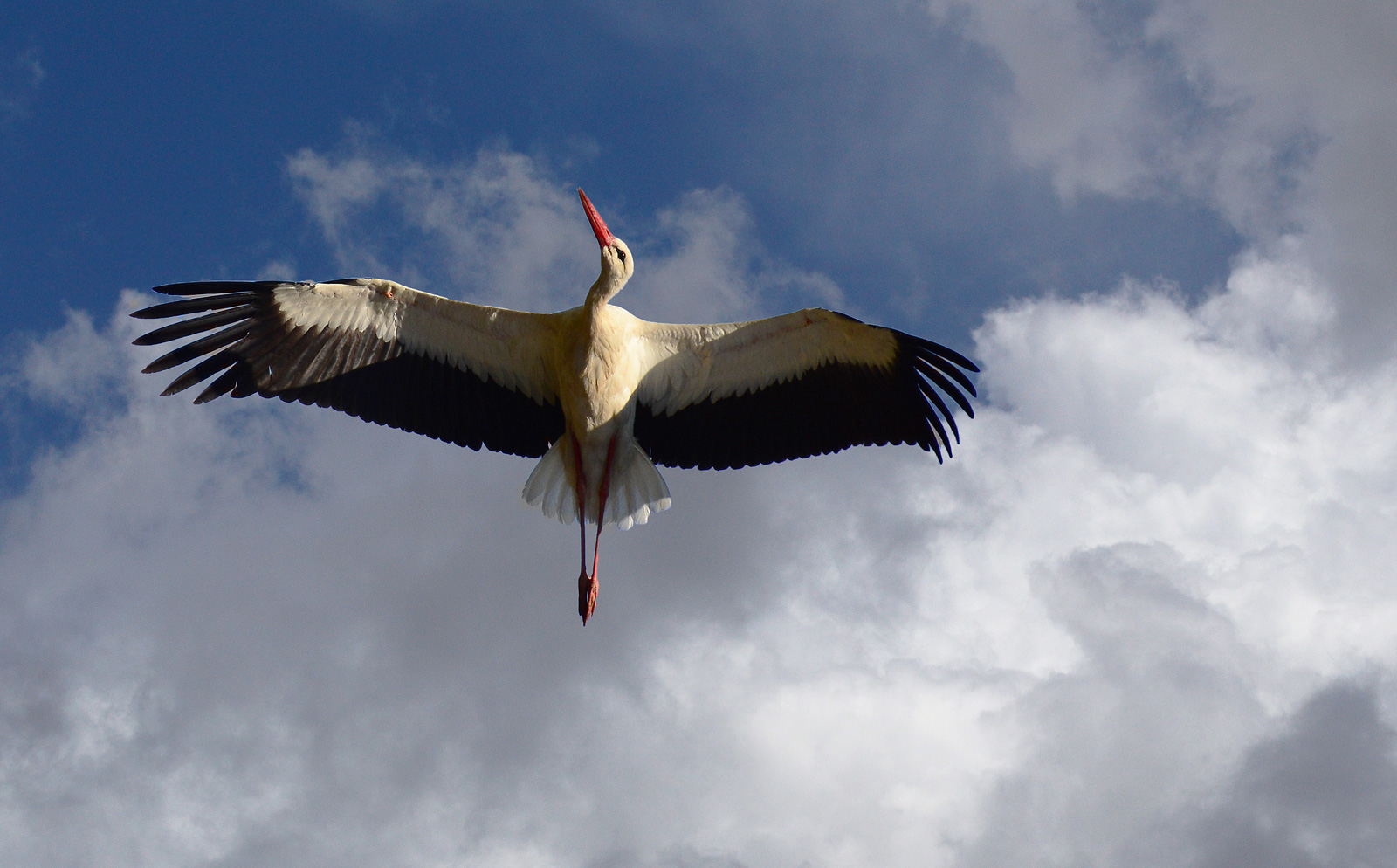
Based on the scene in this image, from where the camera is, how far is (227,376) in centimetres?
821

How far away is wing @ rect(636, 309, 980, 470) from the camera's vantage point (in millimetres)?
8594

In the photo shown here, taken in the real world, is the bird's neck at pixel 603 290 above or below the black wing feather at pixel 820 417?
above

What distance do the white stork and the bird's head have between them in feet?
0.05

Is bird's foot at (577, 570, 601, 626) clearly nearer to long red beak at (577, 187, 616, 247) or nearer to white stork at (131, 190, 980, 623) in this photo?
white stork at (131, 190, 980, 623)

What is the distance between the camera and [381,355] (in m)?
8.70

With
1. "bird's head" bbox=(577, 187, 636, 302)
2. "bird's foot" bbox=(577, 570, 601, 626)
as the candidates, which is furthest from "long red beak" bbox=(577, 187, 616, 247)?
"bird's foot" bbox=(577, 570, 601, 626)

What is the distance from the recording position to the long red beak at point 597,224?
8.29 metres

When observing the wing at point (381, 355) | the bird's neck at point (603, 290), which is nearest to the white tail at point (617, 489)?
the wing at point (381, 355)

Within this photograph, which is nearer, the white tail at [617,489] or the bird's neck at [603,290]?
the bird's neck at [603,290]

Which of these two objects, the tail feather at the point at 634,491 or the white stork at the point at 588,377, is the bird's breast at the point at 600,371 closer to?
the white stork at the point at 588,377

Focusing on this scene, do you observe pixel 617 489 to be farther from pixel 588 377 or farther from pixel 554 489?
pixel 588 377

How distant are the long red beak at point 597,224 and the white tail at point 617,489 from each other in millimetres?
1638

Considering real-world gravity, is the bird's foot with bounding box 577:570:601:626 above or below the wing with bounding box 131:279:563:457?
below

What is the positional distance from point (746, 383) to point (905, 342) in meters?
1.29
